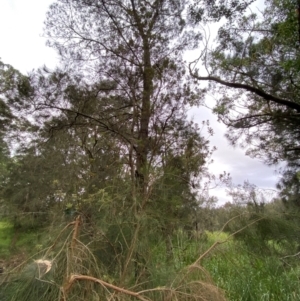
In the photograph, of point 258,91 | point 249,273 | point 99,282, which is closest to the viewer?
point 99,282

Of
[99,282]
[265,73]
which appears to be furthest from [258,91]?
[99,282]

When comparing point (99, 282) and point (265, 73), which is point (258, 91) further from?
point (99, 282)

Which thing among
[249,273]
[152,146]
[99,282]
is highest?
[152,146]

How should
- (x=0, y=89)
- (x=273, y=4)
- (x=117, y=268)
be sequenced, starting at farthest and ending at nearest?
(x=0, y=89) → (x=273, y=4) → (x=117, y=268)

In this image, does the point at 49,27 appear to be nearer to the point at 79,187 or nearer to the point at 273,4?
the point at 79,187

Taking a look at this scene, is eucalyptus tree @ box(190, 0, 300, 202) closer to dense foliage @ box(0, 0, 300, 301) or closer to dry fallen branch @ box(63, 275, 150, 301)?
dense foliage @ box(0, 0, 300, 301)

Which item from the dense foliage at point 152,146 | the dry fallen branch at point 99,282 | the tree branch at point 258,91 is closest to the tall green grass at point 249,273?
the dense foliage at point 152,146

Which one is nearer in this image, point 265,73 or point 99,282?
point 99,282

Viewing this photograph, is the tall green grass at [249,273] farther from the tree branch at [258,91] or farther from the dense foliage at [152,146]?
the tree branch at [258,91]

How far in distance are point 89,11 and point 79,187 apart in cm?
384

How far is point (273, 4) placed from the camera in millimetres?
5578

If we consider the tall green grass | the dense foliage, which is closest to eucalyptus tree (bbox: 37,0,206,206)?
the dense foliage

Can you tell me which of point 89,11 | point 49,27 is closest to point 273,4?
point 89,11

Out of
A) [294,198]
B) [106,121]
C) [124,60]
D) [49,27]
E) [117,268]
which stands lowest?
[117,268]
